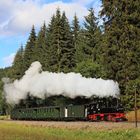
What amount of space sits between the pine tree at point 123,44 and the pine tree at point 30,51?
114ft

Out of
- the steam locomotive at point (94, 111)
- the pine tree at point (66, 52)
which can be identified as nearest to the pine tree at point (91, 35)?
the pine tree at point (66, 52)

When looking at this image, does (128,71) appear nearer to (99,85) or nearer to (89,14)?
(99,85)

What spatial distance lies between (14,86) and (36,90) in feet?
23.0

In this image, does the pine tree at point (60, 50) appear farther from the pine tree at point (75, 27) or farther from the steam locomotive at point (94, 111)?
the steam locomotive at point (94, 111)

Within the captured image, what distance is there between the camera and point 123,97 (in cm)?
5769

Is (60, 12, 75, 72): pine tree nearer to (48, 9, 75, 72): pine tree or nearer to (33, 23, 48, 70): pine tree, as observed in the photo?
(48, 9, 75, 72): pine tree

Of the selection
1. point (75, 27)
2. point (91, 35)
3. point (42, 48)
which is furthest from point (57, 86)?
point (75, 27)

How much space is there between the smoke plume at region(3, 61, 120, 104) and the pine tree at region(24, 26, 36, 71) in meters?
17.8

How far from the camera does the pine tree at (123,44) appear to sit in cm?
5812

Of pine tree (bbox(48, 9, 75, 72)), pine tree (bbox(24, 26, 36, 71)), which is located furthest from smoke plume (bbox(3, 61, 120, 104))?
pine tree (bbox(24, 26, 36, 71))

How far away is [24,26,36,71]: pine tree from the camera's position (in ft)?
313

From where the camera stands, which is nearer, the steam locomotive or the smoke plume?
the steam locomotive

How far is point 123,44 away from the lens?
59.5 metres

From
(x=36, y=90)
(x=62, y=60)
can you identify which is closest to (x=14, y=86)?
(x=36, y=90)
